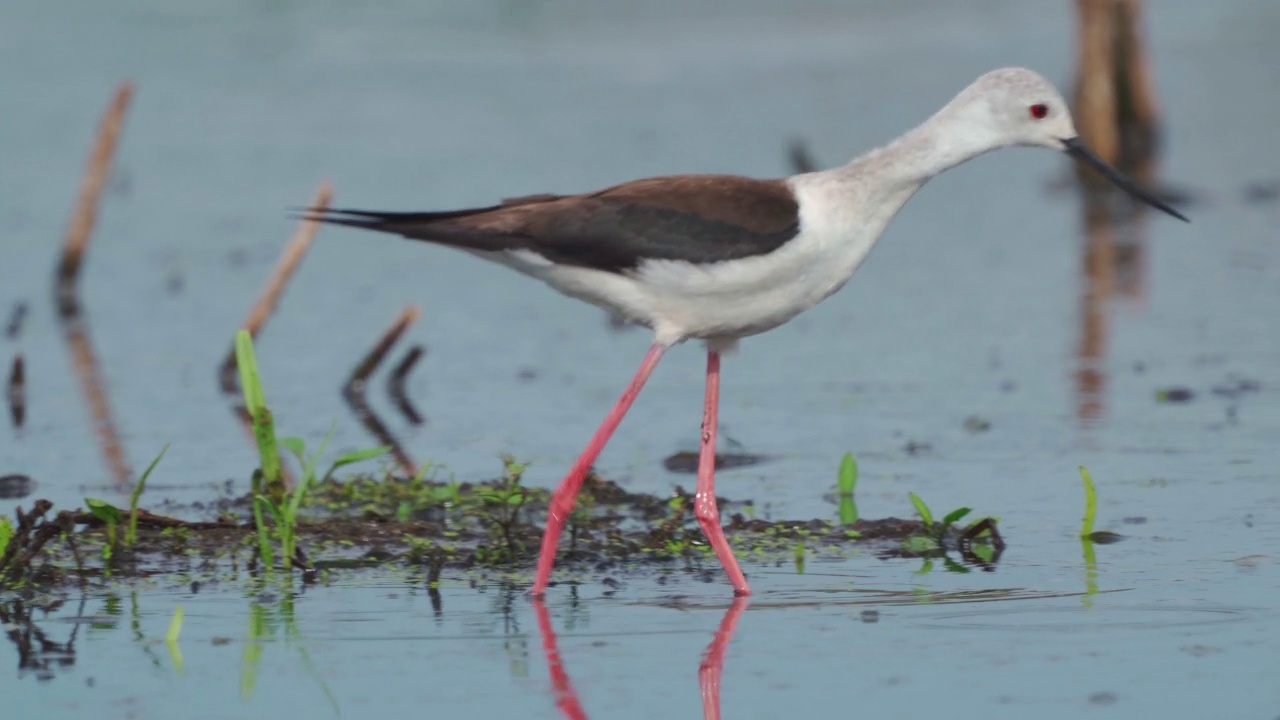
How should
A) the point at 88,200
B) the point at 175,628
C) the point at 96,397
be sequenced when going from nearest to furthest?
the point at 175,628
the point at 96,397
the point at 88,200

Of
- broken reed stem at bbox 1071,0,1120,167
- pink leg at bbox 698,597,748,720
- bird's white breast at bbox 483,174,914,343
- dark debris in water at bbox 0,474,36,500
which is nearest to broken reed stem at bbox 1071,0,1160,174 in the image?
broken reed stem at bbox 1071,0,1120,167

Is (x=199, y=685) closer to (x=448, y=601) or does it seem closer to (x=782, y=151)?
(x=448, y=601)

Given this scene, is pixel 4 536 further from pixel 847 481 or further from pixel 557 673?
pixel 847 481

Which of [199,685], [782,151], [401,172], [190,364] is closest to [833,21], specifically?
Answer: [782,151]

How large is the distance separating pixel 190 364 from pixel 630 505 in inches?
136

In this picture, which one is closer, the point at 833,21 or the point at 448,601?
the point at 448,601

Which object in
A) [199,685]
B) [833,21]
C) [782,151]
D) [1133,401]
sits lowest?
[199,685]

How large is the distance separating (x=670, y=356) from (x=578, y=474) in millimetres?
3328

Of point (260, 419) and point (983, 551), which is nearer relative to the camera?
point (983, 551)

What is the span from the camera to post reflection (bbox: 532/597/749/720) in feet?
15.7

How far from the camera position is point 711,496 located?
626cm

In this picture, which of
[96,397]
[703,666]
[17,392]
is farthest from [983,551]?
[17,392]

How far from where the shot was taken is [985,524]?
20.0ft

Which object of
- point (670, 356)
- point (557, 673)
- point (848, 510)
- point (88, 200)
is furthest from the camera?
point (88, 200)
